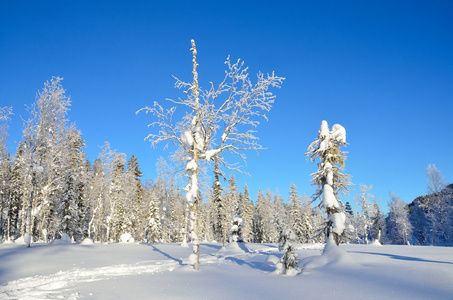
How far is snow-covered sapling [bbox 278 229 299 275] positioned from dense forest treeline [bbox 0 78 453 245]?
0.36 m

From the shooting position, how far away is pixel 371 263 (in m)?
10.3

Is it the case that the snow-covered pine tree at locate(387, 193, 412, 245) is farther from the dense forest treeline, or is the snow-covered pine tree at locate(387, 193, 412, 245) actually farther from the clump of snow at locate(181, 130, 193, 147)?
the clump of snow at locate(181, 130, 193, 147)

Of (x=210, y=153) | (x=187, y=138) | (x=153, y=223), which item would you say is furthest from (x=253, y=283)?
(x=153, y=223)

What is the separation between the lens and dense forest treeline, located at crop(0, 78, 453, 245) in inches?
790

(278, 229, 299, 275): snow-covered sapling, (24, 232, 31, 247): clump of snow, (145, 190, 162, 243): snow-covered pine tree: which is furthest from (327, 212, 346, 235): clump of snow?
(145, 190, 162, 243): snow-covered pine tree

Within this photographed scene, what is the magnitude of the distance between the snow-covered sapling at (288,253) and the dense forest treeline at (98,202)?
0.36 meters

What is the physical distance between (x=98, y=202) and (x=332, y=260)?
98.9ft

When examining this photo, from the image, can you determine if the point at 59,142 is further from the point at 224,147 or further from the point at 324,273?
the point at 324,273

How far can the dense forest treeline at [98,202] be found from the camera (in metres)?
20.1

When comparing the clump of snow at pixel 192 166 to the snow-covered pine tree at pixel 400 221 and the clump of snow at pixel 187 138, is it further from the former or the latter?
the snow-covered pine tree at pixel 400 221

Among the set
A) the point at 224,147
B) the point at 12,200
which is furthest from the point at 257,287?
the point at 12,200

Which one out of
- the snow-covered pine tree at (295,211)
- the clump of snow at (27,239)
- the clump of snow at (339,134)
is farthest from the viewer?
the snow-covered pine tree at (295,211)

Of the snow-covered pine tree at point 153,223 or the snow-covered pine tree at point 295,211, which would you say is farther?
the snow-covered pine tree at point 295,211

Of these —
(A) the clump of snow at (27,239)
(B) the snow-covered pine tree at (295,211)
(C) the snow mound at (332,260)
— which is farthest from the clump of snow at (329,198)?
(B) the snow-covered pine tree at (295,211)
